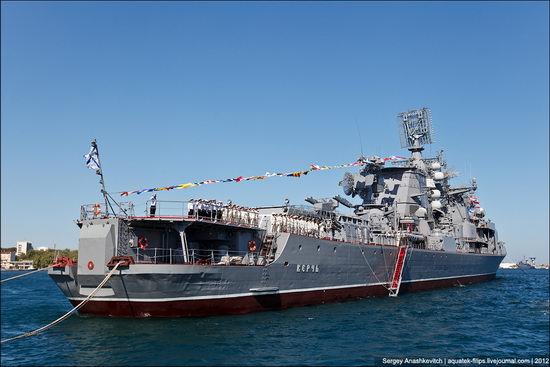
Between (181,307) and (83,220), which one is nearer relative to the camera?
→ (181,307)

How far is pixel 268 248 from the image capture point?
27.8 metres

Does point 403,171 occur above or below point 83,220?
above

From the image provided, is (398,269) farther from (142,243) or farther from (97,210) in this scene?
(97,210)

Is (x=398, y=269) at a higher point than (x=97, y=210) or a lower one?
lower

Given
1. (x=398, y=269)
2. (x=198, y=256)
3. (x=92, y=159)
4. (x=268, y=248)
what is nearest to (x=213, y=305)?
(x=198, y=256)

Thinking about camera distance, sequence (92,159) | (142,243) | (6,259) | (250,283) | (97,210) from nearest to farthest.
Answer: (142,243) < (92,159) < (97,210) < (250,283) < (6,259)

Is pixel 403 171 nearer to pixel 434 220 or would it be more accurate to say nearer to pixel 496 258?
pixel 434 220

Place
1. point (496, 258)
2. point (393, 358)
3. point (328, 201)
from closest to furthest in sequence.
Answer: point (393, 358) < point (328, 201) < point (496, 258)

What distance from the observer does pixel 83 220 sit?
24.7 meters

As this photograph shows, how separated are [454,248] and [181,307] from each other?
3319 centimetres

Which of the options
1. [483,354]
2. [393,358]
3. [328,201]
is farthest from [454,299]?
[393,358]

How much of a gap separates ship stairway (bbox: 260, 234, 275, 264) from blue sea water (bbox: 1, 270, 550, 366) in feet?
10.1

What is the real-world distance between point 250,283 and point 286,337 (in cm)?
611

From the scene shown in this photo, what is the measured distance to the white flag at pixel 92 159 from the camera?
2412 centimetres
